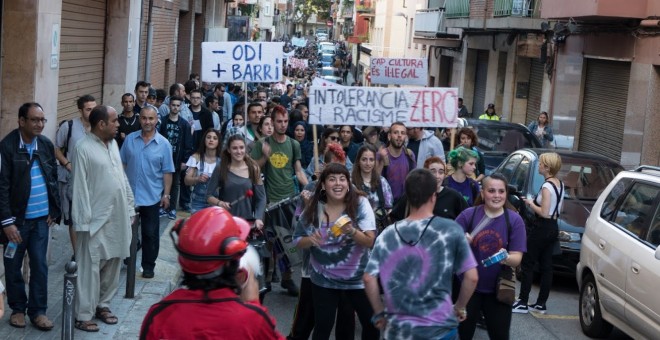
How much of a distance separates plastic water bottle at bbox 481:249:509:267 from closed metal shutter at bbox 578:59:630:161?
50.1 ft

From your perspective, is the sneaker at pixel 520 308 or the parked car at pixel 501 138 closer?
the sneaker at pixel 520 308

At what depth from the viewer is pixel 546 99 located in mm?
26406

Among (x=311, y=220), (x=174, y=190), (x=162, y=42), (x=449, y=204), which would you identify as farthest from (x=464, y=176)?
(x=162, y=42)

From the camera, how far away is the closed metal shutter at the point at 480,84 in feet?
114

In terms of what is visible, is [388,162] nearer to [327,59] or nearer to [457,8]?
[457,8]

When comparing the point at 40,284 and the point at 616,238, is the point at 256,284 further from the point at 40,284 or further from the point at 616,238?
the point at 616,238

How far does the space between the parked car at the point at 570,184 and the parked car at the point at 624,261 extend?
5.96 feet

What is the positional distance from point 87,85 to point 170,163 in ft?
22.2

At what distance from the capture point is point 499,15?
2958cm


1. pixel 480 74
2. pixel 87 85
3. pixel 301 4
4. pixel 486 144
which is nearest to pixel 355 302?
pixel 87 85

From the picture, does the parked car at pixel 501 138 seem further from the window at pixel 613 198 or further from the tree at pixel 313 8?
the tree at pixel 313 8

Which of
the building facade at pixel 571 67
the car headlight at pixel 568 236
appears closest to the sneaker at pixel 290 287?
the car headlight at pixel 568 236

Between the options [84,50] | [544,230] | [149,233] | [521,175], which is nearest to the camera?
[149,233]

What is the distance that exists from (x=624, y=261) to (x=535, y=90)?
21.1 meters
